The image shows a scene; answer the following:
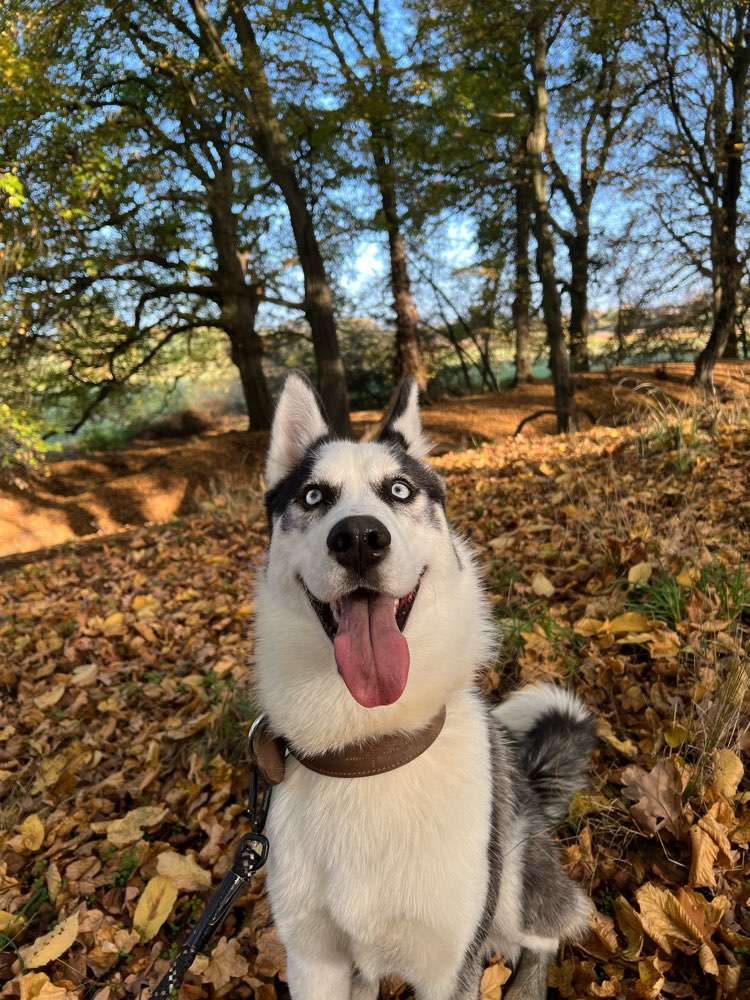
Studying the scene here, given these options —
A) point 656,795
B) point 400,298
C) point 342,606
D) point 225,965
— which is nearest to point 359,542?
point 342,606

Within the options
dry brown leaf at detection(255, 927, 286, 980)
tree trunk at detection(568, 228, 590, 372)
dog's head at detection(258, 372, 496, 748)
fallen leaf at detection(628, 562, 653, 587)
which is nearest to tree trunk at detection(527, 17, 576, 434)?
tree trunk at detection(568, 228, 590, 372)

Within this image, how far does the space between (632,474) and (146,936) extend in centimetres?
518

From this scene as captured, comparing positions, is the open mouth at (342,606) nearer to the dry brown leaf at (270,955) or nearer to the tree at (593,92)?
the dry brown leaf at (270,955)

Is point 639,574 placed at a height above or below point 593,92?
below

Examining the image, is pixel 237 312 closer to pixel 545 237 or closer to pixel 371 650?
pixel 545 237

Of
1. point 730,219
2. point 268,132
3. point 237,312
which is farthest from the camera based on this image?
point 237,312

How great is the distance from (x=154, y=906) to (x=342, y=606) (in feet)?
6.02

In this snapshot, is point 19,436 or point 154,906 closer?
point 154,906

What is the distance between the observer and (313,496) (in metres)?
2.14

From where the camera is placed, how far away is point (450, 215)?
1477 centimetres

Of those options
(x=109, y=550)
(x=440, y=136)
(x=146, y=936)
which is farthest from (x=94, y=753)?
(x=440, y=136)

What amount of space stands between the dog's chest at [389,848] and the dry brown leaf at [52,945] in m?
1.26

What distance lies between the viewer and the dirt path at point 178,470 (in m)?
11.8

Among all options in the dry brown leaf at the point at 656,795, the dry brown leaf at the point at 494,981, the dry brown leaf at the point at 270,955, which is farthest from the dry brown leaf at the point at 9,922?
the dry brown leaf at the point at 656,795
